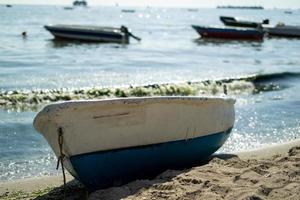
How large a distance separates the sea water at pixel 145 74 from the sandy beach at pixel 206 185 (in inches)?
33.4

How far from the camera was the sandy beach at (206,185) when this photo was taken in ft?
17.4

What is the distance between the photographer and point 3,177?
23.8 feet

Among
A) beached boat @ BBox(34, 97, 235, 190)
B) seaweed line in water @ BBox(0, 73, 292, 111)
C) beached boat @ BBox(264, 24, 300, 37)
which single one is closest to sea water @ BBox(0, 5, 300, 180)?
seaweed line in water @ BBox(0, 73, 292, 111)

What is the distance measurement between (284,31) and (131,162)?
1565 inches

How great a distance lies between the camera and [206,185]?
563 cm

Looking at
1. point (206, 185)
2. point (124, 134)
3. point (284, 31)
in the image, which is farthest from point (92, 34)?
point (206, 185)

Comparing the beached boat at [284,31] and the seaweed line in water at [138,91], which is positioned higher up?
the beached boat at [284,31]

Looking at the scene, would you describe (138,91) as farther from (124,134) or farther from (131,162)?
(124,134)

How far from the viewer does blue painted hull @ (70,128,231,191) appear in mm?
5883

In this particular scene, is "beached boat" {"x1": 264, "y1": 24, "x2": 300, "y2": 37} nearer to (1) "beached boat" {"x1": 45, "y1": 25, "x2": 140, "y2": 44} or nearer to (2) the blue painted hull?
(1) "beached boat" {"x1": 45, "y1": 25, "x2": 140, "y2": 44}

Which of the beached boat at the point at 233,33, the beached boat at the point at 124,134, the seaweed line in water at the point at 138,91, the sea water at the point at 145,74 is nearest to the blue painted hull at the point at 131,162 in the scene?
the beached boat at the point at 124,134

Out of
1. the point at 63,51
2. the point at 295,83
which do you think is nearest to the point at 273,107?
the point at 295,83

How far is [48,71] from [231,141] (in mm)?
12282

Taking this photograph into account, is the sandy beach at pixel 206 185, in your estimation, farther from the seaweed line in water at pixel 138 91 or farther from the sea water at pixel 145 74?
the seaweed line in water at pixel 138 91
